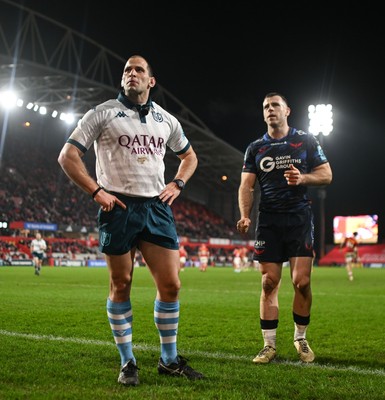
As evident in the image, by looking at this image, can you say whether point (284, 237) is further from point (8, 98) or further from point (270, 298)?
point (8, 98)

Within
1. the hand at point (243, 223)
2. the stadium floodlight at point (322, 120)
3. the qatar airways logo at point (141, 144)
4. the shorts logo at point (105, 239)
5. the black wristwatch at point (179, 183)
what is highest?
the stadium floodlight at point (322, 120)

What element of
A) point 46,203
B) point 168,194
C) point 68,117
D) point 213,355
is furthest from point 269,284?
point 68,117

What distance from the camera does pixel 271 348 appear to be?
16.5 ft

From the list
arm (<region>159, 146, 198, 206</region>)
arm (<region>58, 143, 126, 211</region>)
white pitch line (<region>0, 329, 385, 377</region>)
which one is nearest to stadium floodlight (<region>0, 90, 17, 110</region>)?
white pitch line (<region>0, 329, 385, 377</region>)

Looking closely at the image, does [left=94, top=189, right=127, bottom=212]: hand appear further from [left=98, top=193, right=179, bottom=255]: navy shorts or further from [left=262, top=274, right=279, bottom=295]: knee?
[left=262, top=274, right=279, bottom=295]: knee

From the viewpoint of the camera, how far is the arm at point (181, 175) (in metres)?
4.28

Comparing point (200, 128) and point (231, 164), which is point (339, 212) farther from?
point (200, 128)

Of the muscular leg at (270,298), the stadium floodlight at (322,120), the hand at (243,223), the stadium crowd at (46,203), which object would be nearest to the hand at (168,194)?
the hand at (243,223)

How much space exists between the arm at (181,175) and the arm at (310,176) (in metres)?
0.91

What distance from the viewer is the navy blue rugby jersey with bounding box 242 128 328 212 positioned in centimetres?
536

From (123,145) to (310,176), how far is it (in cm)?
195

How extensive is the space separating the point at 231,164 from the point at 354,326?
47234 millimetres

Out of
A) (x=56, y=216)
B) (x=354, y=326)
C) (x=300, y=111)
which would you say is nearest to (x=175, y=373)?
(x=354, y=326)

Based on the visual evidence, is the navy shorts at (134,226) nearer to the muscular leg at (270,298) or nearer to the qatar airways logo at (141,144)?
the qatar airways logo at (141,144)
